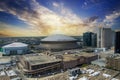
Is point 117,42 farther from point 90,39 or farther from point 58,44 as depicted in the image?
point 90,39

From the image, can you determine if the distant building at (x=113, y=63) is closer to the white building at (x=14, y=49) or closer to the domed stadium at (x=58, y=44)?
the domed stadium at (x=58, y=44)

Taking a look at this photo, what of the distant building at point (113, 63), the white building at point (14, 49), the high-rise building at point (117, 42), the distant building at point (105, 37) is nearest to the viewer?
the distant building at point (113, 63)

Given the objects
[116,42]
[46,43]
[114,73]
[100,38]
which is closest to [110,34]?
[100,38]

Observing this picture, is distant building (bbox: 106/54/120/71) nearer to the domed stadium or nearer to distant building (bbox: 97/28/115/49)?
the domed stadium

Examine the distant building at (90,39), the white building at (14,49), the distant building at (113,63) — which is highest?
the distant building at (90,39)

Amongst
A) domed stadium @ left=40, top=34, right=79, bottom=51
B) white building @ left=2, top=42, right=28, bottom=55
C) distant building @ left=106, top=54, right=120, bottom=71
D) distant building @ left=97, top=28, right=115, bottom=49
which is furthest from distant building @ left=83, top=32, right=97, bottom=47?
distant building @ left=106, top=54, right=120, bottom=71

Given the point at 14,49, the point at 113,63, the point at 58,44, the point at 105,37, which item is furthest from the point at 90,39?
the point at 113,63

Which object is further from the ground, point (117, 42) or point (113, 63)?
point (117, 42)

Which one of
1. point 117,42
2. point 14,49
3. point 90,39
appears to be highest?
point 90,39

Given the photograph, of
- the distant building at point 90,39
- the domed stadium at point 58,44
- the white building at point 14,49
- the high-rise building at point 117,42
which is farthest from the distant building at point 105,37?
the white building at point 14,49

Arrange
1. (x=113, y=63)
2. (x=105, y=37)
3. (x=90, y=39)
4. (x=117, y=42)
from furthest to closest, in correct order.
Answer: (x=90, y=39) → (x=105, y=37) → (x=117, y=42) → (x=113, y=63)

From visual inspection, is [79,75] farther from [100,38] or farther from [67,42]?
[100,38]
